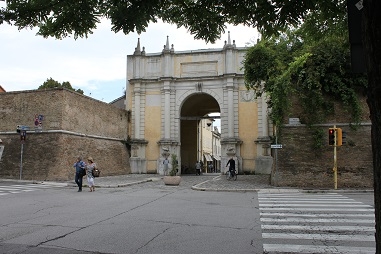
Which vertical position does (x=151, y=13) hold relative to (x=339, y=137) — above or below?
above

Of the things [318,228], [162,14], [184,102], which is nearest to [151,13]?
[162,14]

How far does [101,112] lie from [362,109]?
65.7ft

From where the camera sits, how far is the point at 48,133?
81.4 feet

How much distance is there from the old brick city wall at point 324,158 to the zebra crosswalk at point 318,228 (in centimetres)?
668

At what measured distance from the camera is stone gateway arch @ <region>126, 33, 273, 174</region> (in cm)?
3425

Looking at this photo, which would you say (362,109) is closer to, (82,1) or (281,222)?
(281,222)

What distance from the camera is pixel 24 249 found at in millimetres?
6047

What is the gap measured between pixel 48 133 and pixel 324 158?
56.0 ft

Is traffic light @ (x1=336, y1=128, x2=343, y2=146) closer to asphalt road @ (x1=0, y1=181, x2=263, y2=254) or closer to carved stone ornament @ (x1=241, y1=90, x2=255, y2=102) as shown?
asphalt road @ (x1=0, y1=181, x2=263, y2=254)

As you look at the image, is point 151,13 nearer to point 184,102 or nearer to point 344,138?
point 344,138

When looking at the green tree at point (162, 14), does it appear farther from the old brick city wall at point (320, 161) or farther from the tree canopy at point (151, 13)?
the old brick city wall at point (320, 161)

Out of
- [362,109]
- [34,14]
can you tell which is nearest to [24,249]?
[34,14]

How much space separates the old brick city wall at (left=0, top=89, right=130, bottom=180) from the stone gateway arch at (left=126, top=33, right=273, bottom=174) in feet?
23.2

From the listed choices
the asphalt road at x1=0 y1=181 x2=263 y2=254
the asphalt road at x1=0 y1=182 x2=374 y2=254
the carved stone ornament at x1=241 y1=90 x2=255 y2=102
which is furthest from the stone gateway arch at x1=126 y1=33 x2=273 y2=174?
the asphalt road at x1=0 y1=181 x2=263 y2=254
